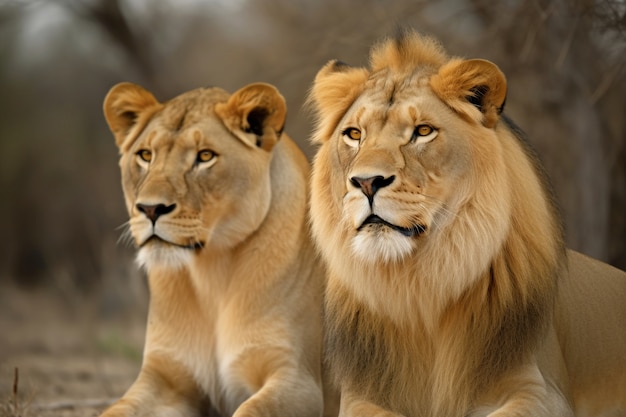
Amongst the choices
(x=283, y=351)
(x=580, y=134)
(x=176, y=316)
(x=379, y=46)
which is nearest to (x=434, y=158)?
(x=379, y=46)

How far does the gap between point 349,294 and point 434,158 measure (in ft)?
2.13

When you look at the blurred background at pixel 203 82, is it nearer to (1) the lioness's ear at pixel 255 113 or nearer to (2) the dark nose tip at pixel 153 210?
(1) the lioness's ear at pixel 255 113

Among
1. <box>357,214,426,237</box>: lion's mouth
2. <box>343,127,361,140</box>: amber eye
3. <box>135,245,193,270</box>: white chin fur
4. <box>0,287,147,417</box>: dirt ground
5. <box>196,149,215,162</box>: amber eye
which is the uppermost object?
<box>343,127,361,140</box>: amber eye

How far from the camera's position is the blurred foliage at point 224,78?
689cm

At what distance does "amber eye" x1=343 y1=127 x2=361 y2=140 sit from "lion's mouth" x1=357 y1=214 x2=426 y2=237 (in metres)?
0.37

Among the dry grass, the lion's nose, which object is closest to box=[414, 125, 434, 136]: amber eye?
the lion's nose

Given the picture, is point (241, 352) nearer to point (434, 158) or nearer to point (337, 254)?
point (337, 254)

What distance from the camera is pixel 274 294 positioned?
451cm

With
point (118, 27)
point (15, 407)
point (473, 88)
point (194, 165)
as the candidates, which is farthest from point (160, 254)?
point (118, 27)

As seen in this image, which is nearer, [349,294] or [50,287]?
[349,294]

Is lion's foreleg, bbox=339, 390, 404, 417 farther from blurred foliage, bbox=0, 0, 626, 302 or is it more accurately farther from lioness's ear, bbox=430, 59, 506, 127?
blurred foliage, bbox=0, 0, 626, 302

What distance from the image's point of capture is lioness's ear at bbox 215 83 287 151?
4582 millimetres

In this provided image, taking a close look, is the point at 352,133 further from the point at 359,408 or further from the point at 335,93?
the point at 359,408

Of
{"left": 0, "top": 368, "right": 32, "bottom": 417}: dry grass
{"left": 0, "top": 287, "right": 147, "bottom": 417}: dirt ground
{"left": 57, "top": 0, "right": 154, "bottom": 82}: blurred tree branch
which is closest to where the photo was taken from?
{"left": 0, "top": 368, "right": 32, "bottom": 417}: dry grass
